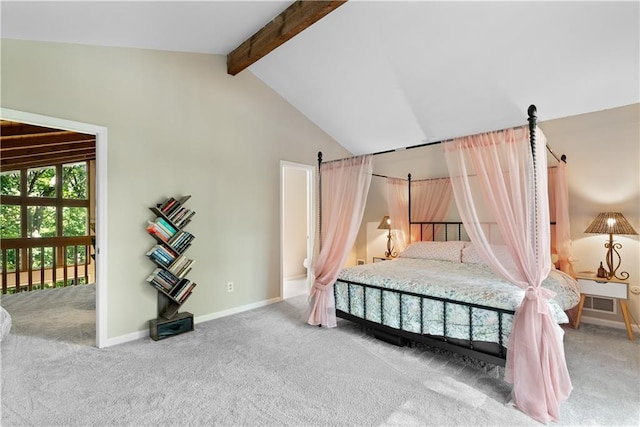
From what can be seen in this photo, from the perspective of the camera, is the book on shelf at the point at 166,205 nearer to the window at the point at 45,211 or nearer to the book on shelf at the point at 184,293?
the book on shelf at the point at 184,293

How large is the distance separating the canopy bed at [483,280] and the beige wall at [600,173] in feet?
1.52

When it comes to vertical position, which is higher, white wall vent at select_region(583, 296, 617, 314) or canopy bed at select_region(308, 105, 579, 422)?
canopy bed at select_region(308, 105, 579, 422)

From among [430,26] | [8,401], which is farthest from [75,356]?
[430,26]

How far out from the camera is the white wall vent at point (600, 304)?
11.2 ft

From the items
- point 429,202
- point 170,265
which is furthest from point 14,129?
point 429,202

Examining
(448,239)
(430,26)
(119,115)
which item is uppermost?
(430,26)

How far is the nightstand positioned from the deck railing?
303 inches

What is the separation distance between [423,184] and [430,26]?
96.1 inches

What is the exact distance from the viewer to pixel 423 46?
10.1 feet

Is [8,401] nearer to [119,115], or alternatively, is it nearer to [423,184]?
[119,115]

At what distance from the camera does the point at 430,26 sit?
2.83 m

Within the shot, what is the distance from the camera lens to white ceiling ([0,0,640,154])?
246cm

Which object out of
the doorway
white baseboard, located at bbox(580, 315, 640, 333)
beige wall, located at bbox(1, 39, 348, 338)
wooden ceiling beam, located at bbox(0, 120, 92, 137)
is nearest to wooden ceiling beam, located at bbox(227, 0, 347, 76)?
beige wall, located at bbox(1, 39, 348, 338)

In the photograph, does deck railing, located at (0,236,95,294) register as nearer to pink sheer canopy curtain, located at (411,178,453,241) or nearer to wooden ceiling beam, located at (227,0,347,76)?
Answer: wooden ceiling beam, located at (227,0,347,76)
